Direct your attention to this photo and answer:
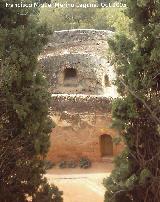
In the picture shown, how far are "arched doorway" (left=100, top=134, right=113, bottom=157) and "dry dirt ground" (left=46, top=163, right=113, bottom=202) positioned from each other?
0.84 m

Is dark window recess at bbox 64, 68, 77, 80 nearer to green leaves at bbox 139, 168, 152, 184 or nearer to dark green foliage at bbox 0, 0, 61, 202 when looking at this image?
dark green foliage at bbox 0, 0, 61, 202

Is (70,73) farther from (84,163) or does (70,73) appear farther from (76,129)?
(84,163)

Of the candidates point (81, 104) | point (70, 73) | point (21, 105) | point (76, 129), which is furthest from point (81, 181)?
point (70, 73)

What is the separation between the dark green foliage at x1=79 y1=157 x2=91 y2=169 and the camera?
22.1 meters

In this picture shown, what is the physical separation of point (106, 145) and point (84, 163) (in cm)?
159

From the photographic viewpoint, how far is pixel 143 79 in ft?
40.2

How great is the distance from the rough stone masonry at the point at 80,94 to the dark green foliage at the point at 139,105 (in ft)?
3.06

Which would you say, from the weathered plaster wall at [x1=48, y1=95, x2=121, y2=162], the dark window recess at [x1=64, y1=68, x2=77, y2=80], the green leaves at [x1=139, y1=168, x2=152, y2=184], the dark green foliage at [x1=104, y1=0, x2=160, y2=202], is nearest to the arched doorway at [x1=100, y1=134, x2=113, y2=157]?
the weathered plaster wall at [x1=48, y1=95, x2=121, y2=162]

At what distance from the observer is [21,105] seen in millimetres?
12312

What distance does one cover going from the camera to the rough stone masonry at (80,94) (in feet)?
72.5

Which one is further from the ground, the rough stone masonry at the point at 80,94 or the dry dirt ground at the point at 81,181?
the rough stone masonry at the point at 80,94

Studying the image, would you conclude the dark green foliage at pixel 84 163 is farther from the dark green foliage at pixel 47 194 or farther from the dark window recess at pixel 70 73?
the dark window recess at pixel 70 73

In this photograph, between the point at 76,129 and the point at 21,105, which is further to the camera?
the point at 76,129

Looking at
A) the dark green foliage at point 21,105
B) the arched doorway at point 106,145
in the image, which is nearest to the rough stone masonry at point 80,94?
the arched doorway at point 106,145
